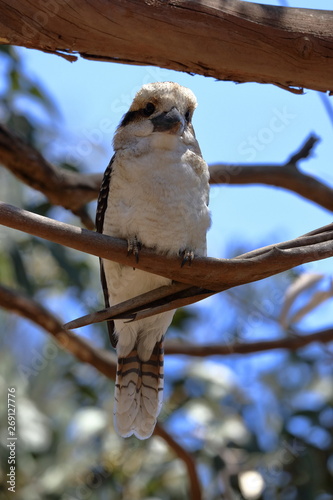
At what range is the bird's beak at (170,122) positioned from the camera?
2.68 metres

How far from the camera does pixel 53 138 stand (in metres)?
4.43

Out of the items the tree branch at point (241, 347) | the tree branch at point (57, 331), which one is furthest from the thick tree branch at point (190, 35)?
the tree branch at point (241, 347)

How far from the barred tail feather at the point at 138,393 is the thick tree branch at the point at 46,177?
3.18ft

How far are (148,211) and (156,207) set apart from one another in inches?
1.4

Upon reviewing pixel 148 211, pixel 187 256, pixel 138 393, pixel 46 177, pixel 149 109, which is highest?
pixel 46 177

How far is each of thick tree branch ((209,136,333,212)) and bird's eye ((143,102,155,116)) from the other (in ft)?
2.59

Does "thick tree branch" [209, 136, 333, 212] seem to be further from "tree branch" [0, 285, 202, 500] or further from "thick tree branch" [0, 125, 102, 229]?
"tree branch" [0, 285, 202, 500]

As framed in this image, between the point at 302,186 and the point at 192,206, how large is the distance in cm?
117

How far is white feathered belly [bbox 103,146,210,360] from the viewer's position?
2.48 metres

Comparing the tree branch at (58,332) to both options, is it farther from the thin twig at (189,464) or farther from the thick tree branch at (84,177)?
the thick tree branch at (84,177)

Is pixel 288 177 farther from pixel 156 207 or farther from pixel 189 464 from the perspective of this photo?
pixel 189 464

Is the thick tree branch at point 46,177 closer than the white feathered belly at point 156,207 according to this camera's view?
No

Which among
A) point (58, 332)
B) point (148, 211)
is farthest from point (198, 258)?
point (58, 332)

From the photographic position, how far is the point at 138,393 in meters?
2.93
